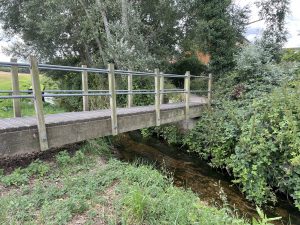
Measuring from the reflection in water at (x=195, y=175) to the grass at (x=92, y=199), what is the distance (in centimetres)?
121

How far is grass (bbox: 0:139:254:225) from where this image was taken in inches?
115

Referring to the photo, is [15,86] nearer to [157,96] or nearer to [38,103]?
[38,103]

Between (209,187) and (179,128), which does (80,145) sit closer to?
(209,187)

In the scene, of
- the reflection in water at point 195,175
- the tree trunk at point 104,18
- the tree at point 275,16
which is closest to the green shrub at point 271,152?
the reflection in water at point 195,175

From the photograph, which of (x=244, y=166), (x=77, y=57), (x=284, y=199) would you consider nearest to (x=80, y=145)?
(x=244, y=166)

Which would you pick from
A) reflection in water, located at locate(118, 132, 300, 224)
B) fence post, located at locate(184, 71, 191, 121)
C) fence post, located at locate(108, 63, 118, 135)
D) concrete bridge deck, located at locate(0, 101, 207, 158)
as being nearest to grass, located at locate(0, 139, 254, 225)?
concrete bridge deck, located at locate(0, 101, 207, 158)

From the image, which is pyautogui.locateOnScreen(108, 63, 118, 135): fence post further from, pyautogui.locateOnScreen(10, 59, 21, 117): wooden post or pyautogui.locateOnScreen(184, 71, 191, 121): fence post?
pyautogui.locateOnScreen(184, 71, 191, 121): fence post

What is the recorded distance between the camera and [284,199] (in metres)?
5.32

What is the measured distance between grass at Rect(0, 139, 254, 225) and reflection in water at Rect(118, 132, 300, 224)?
1211 mm

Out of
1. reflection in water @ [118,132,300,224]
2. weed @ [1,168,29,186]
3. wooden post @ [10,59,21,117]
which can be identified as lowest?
reflection in water @ [118,132,300,224]

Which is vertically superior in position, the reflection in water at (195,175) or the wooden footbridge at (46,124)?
the wooden footbridge at (46,124)

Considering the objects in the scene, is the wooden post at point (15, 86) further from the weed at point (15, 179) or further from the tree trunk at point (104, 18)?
the tree trunk at point (104, 18)

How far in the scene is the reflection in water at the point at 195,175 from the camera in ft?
16.0

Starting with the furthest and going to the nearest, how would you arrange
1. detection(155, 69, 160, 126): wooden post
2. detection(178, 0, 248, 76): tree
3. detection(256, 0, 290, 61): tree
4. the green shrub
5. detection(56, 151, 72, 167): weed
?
detection(256, 0, 290, 61): tree, detection(178, 0, 248, 76): tree, detection(155, 69, 160, 126): wooden post, the green shrub, detection(56, 151, 72, 167): weed
